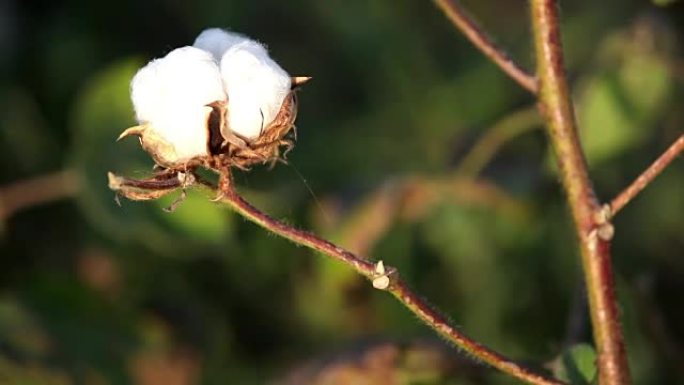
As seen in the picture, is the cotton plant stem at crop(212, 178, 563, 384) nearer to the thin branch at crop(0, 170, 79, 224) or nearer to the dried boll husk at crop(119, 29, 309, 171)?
the dried boll husk at crop(119, 29, 309, 171)

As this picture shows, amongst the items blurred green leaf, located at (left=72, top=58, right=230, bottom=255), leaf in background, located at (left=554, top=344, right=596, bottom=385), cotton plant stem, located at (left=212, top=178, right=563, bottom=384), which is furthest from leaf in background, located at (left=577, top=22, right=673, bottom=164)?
cotton plant stem, located at (left=212, top=178, right=563, bottom=384)

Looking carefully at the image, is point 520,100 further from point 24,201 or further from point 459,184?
point 24,201

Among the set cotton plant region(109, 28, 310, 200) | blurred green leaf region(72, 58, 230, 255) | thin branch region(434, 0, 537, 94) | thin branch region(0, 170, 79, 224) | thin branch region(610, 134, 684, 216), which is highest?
thin branch region(0, 170, 79, 224)

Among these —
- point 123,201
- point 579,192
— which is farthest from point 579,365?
point 123,201

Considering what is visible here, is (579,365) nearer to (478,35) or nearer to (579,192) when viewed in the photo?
(579,192)

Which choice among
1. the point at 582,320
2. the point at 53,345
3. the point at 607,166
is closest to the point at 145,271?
the point at 53,345

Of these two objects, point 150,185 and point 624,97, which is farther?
point 624,97

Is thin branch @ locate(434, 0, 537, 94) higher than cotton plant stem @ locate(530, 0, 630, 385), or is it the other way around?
thin branch @ locate(434, 0, 537, 94)
